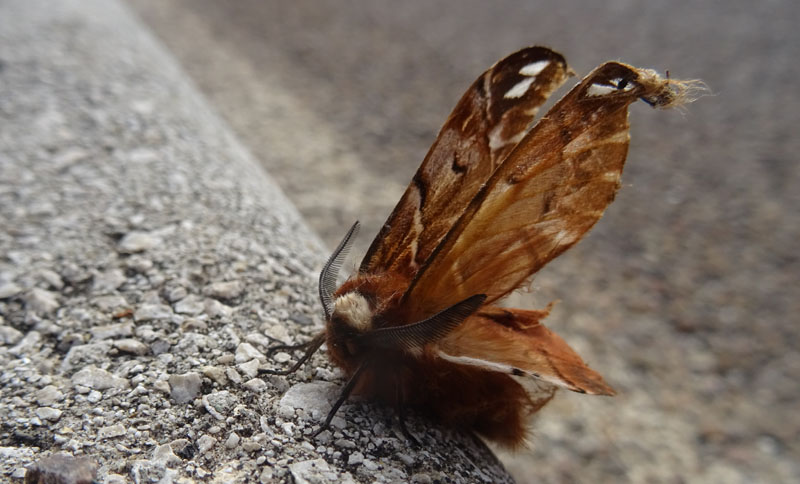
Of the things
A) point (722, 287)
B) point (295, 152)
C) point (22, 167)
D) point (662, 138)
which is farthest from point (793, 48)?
point (22, 167)

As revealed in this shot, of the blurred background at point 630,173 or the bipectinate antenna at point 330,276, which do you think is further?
the blurred background at point 630,173

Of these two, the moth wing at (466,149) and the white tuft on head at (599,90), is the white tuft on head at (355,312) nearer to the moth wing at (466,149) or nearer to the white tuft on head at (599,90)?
the moth wing at (466,149)

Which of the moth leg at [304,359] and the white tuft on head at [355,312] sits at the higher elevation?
the white tuft on head at [355,312]

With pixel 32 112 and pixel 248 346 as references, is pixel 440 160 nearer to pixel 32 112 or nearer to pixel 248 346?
pixel 248 346

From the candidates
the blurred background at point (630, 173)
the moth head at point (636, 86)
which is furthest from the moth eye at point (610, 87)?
the blurred background at point (630, 173)

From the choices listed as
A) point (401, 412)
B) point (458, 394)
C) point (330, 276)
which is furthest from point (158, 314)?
point (458, 394)

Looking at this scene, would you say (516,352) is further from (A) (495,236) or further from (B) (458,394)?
(A) (495,236)

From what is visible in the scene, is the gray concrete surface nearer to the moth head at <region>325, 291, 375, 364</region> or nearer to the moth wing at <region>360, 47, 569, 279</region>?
the moth head at <region>325, 291, 375, 364</region>
